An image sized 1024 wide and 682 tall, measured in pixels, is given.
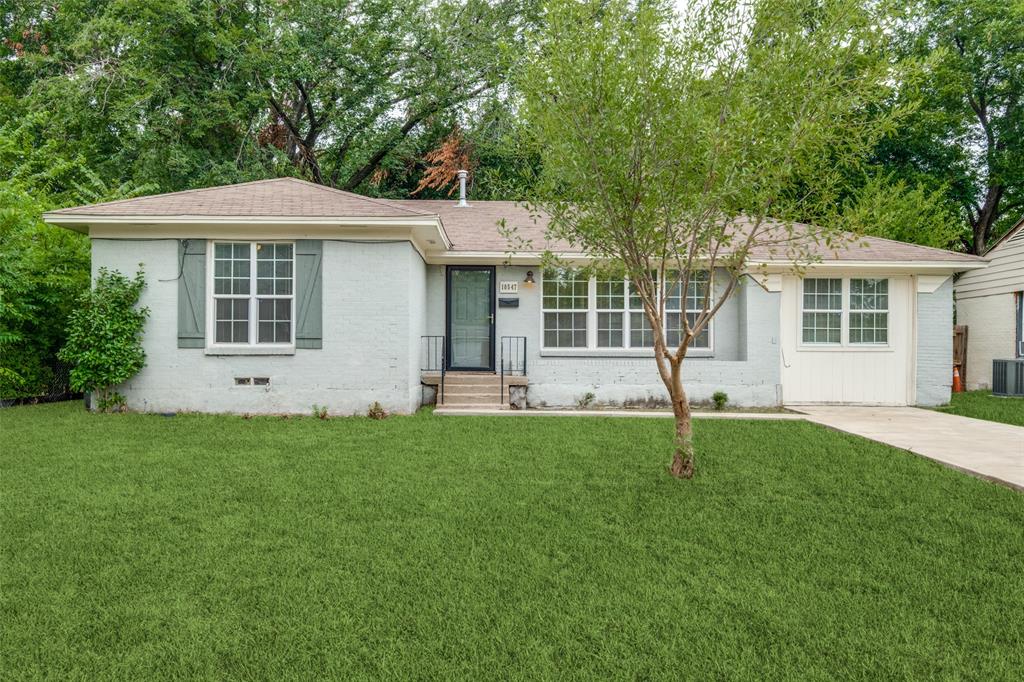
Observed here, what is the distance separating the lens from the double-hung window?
10.5 metres

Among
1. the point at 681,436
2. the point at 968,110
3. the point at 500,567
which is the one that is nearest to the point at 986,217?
the point at 968,110

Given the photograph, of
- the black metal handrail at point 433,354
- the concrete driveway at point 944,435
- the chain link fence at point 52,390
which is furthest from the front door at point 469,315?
the chain link fence at point 52,390

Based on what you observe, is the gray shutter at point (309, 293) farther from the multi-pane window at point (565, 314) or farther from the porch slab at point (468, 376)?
the multi-pane window at point (565, 314)

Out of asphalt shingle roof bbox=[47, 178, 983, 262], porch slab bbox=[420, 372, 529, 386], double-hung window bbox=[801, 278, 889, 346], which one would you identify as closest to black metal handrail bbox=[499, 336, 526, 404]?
porch slab bbox=[420, 372, 529, 386]

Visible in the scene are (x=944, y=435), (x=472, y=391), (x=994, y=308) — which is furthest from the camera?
(x=994, y=308)

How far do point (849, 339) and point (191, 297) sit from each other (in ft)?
37.4

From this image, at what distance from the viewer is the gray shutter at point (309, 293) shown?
28.2 ft

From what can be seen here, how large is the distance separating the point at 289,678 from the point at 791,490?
413cm

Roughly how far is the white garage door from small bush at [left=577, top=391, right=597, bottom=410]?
3.69 metres

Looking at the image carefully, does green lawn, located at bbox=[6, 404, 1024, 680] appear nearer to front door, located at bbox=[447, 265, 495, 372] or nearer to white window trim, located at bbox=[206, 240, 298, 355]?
white window trim, located at bbox=[206, 240, 298, 355]

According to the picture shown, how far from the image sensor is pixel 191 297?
853cm

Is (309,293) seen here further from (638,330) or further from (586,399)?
(638,330)

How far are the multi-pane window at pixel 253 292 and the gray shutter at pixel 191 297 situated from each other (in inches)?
7.0

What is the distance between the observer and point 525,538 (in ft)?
11.9
